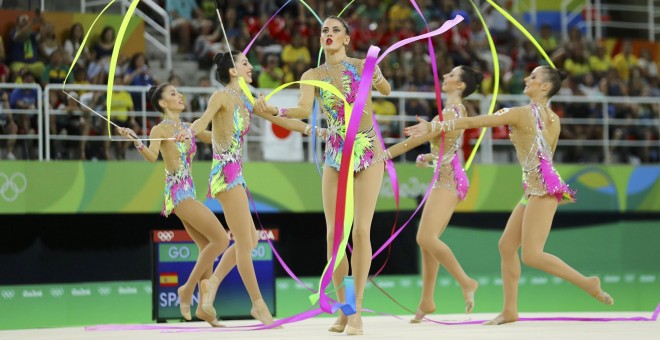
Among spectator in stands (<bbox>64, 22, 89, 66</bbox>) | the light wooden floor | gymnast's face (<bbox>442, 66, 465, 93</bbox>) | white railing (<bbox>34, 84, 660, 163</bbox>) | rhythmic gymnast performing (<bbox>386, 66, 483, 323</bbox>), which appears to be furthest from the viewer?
spectator in stands (<bbox>64, 22, 89, 66</bbox>)

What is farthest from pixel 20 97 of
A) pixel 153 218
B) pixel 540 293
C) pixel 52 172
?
pixel 540 293

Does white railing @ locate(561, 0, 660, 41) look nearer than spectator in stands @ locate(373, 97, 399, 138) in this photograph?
No

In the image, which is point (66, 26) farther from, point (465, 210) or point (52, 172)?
point (465, 210)

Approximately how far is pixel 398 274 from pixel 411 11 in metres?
4.77

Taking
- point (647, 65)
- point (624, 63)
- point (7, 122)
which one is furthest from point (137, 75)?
point (647, 65)

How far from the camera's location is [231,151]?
653 cm

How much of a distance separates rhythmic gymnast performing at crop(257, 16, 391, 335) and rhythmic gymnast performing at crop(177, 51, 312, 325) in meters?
0.36

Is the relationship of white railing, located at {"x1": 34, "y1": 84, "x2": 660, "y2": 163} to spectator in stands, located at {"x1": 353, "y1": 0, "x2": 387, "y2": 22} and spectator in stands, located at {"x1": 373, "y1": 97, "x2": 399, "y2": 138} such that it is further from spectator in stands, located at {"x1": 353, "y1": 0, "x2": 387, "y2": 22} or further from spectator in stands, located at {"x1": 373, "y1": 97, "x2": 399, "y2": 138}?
spectator in stands, located at {"x1": 353, "y1": 0, "x2": 387, "y2": 22}

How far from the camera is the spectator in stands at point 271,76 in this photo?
12.0m

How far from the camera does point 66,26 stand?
1192cm

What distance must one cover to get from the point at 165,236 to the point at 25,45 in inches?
157

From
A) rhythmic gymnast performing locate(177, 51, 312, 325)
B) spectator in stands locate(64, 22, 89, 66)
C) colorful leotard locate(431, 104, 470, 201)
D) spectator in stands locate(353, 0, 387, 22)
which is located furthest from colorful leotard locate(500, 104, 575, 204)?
spectator in stands locate(353, 0, 387, 22)

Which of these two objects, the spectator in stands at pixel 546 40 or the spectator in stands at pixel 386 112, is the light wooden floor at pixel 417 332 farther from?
the spectator in stands at pixel 546 40

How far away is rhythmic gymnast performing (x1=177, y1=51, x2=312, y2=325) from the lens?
21.0ft
